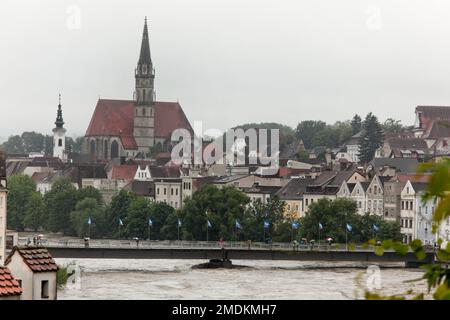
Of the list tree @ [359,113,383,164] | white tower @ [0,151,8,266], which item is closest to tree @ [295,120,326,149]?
tree @ [359,113,383,164]

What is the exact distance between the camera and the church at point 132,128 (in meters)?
164

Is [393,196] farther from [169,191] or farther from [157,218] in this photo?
[169,191]

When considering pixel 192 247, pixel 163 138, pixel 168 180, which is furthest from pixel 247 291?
pixel 163 138

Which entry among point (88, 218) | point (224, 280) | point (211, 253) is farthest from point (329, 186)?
point (224, 280)

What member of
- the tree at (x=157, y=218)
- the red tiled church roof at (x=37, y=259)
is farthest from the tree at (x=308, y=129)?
the red tiled church roof at (x=37, y=259)

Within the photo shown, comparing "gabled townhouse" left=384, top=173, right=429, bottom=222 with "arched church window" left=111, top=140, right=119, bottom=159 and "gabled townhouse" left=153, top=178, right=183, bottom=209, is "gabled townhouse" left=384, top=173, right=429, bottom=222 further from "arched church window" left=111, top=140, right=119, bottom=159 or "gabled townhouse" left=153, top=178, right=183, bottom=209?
A: "arched church window" left=111, top=140, right=119, bottom=159

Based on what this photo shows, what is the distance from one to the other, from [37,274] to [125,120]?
15613cm

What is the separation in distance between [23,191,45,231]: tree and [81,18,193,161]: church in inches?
2021

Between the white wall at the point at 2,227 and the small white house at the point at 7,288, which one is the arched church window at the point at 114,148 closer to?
the white wall at the point at 2,227

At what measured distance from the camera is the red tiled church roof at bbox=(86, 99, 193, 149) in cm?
16438

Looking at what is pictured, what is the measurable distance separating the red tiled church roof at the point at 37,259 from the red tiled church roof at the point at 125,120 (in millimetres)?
153774

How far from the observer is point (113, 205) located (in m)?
102

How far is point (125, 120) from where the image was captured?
166m
